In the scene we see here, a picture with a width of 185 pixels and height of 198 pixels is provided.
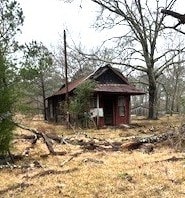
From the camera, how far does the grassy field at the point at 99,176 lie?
8.36 metres

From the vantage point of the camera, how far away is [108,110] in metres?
34.0

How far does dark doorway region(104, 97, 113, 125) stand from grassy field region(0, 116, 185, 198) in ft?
66.2

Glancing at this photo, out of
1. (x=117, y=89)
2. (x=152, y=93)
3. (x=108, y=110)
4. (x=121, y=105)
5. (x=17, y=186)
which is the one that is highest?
(x=117, y=89)

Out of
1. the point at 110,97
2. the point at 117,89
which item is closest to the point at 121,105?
the point at 110,97

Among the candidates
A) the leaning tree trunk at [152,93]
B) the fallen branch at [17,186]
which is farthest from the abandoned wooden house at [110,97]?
the fallen branch at [17,186]

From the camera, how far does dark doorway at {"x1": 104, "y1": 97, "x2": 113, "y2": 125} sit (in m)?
33.8

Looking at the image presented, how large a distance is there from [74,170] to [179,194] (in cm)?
344

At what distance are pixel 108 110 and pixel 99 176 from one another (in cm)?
2425

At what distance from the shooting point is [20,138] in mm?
18578

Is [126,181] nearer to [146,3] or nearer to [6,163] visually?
[6,163]

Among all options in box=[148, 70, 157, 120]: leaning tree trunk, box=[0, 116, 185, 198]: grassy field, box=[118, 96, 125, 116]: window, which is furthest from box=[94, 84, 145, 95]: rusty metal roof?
box=[0, 116, 185, 198]: grassy field

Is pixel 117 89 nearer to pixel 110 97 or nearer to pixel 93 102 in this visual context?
pixel 110 97

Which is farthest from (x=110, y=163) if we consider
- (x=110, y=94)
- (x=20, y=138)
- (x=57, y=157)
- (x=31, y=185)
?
(x=110, y=94)

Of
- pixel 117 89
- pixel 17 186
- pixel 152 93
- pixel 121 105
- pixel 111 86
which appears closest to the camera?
pixel 17 186
